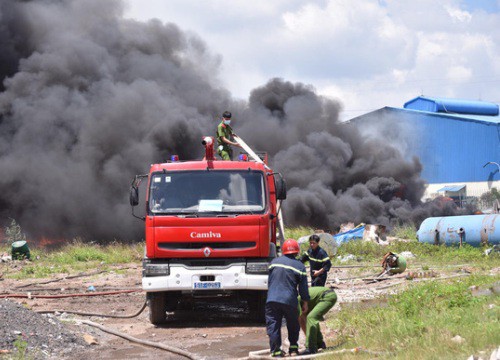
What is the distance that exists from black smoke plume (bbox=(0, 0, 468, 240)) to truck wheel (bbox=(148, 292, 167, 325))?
63.4ft

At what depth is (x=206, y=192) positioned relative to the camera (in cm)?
1136

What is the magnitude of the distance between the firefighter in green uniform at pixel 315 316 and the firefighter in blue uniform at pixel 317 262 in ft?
4.58

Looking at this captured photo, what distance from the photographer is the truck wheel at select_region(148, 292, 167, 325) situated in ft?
37.7

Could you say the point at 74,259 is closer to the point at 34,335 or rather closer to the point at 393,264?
the point at 393,264

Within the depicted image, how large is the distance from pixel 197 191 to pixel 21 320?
10.6ft

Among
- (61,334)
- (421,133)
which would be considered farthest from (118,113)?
(61,334)

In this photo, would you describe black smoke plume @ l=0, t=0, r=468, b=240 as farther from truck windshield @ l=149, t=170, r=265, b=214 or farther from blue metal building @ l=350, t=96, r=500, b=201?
truck windshield @ l=149, t=170, r=265, b=214

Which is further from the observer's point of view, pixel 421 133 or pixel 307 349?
pixel 421 133

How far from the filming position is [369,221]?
33406mm

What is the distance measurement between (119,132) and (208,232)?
80.1 ft

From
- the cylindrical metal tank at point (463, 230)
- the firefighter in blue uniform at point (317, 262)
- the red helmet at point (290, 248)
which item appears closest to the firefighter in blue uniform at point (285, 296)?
the red helmet at point (290, 248)

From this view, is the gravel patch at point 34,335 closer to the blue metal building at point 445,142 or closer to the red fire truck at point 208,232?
the red fire truck at point 208,232

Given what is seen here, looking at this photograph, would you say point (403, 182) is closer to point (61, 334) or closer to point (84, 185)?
point (84, 185)

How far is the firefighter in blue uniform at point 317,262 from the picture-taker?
10383 millimetres
